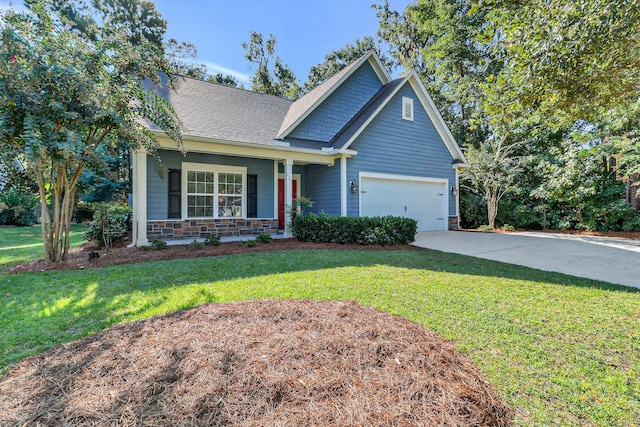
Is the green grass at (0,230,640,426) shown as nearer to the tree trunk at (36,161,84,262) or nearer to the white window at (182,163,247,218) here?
the tree trunk at (36,161,84,262)

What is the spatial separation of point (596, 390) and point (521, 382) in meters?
0.50

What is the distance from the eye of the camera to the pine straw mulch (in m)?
5.68

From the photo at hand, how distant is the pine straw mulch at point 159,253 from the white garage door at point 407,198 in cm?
286

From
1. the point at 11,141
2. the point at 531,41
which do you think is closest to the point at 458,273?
the point at 531,41

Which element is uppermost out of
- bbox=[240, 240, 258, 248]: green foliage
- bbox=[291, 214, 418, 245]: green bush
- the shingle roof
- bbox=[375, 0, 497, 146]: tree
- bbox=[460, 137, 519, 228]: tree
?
bbox=[375, 0, 497, 146]: tree

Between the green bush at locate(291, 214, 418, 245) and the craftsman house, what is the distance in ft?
4.48

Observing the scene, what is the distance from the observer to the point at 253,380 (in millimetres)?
1961

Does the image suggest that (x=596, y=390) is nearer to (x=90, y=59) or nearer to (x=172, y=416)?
(x=172, y=416)

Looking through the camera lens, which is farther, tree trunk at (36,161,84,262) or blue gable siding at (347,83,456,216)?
blue gable siding at (347,83,456,216)

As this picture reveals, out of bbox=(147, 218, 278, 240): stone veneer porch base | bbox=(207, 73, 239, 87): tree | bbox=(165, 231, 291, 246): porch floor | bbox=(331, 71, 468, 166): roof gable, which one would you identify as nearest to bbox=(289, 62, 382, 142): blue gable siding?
bbox=(331, 71, 468, 166): roof gable

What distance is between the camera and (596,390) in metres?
2.09

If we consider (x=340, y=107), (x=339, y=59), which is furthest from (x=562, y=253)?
(x=339, y=59)

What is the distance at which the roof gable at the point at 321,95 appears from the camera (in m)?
10.3

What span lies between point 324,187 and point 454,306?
765 centimetres
